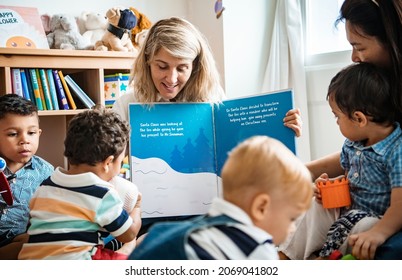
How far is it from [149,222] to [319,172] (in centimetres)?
45

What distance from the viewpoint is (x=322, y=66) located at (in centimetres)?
190

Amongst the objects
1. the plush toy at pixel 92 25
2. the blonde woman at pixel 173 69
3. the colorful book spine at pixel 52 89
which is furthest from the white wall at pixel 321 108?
the colorful book spine at pixel 52 89

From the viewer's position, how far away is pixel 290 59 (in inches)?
78.7

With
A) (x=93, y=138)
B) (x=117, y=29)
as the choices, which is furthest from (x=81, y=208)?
(x=117, y=29)

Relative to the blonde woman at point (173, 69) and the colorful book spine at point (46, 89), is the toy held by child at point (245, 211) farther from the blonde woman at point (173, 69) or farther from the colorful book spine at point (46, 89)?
the colorful book spine at point (46, 89)

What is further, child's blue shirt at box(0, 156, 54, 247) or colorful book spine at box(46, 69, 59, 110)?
colorful book spine at box(46, 69, 59, 110)

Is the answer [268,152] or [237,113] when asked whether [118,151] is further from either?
[268,152]

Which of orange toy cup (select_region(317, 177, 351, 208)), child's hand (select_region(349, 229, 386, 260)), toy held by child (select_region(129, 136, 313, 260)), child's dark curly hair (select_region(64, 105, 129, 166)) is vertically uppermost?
child's dark curly hair (select_region(64, 105, 129, 166))

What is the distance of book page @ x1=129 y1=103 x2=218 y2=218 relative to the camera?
4.30 ft

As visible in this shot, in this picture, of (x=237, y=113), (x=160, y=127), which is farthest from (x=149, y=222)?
(x=237, y=113)

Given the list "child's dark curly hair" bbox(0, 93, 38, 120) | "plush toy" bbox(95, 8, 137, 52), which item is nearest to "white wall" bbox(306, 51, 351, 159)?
"plush toy" bbox(95, 8, 137, 52)

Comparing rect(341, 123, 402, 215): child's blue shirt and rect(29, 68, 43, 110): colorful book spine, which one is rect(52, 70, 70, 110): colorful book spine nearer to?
rect(29, 68, 43, 110): colorful book spine

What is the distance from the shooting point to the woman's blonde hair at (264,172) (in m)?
0.66

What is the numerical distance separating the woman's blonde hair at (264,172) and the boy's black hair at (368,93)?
0.43 metres
